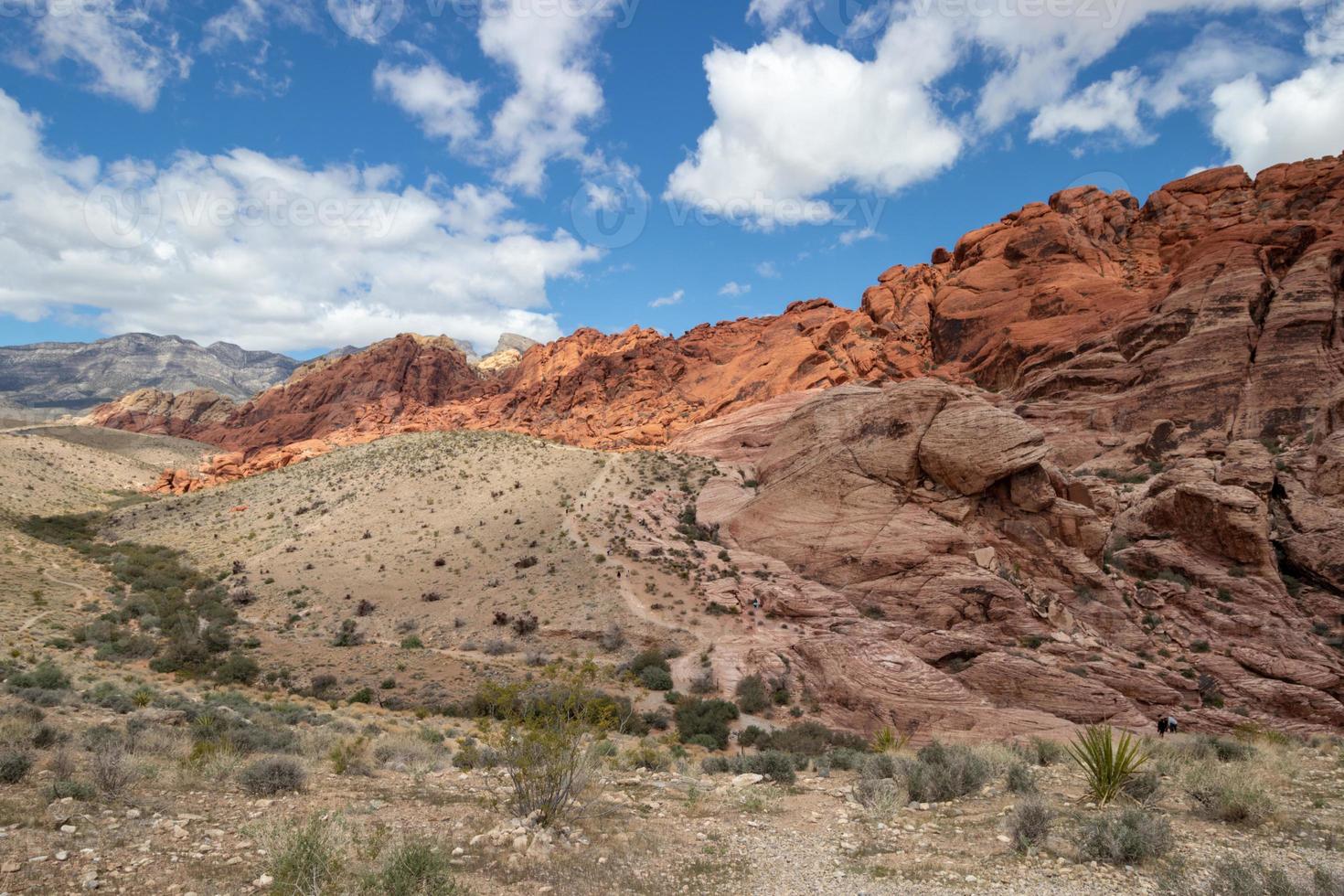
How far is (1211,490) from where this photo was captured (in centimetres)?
2497

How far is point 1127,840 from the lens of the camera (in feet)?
23.1

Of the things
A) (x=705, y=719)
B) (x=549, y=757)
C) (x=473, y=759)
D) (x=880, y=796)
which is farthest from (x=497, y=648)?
(x=880, y=796)

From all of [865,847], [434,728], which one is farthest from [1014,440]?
[434,728]

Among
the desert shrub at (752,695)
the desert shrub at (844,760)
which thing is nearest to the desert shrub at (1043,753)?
the desert shrub at (844,760)

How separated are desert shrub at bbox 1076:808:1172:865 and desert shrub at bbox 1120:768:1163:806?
174cm

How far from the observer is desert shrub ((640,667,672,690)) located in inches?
850

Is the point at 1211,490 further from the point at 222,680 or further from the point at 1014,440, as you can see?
the point at 222,680

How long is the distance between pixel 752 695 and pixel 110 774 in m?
16.4

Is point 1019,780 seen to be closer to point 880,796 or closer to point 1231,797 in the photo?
point 880,796

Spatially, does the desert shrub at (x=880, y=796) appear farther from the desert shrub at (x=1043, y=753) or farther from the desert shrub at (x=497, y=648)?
the desert shrub at (x=497, y=648)

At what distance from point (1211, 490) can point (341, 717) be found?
105 feet

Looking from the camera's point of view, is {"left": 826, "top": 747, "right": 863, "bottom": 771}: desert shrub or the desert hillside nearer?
the desert hillside

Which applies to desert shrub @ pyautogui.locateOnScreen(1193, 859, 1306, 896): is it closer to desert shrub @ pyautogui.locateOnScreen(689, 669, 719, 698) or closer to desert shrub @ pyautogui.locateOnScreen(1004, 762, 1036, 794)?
desert shrub @ pyautogui.locateOnScreen(1004, 762, 1036, 794)

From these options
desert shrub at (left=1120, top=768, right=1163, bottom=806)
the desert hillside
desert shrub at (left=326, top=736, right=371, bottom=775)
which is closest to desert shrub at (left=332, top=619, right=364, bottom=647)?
the desert hillside
